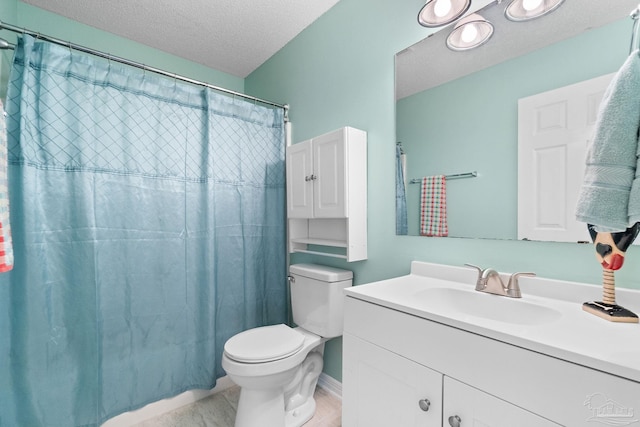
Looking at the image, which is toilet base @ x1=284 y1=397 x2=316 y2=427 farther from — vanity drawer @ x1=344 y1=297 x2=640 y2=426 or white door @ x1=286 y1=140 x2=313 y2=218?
white door @ x1=286 y1=140 x2=313 y2=218

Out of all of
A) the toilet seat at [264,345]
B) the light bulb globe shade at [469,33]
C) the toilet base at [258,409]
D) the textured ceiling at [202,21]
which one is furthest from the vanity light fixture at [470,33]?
the toilet base at [258,409]

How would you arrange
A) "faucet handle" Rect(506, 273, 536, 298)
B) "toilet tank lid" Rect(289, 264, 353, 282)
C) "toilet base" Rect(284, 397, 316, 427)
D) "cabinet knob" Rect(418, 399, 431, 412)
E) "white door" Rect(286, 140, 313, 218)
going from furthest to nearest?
"white door" Rect(286, 140, 313, 218), "toilet tank lid" Rect(289, 264, 353, 282), "toilet base" Rect(284, 397, 316, 427), "faucet handle" Rect(506, 273, 536, 298), "cabinet knob" Rect(418, 399, 431, 412)

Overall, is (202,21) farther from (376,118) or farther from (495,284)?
(495,284)

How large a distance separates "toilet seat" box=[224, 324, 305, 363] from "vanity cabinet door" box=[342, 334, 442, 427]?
0.37 metres

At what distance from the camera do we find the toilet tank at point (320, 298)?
1.55 meters

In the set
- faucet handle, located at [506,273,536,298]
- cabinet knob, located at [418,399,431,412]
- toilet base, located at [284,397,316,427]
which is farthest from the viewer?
toilet base, located at [284,397,316,427]

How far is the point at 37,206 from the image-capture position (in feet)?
4.15

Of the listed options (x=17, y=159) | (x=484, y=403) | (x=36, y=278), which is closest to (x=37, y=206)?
(x=17, y=159)

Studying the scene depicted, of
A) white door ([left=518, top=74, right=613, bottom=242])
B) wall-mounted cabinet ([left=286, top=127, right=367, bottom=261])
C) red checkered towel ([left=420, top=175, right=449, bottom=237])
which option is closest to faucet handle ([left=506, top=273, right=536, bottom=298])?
white door ([left=518, top=74, right=613, bottom=242])

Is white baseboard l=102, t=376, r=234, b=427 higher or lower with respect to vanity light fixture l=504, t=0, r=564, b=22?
lower

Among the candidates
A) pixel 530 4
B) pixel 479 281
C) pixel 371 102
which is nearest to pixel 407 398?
pixel 479 281

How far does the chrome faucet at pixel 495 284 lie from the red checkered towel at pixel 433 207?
9.5 inches

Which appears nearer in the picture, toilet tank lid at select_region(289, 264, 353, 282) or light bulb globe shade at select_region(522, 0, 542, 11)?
light bulb globe shade at select_region(522, 0, 542, 11)

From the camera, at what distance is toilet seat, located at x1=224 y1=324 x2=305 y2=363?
128 cm
